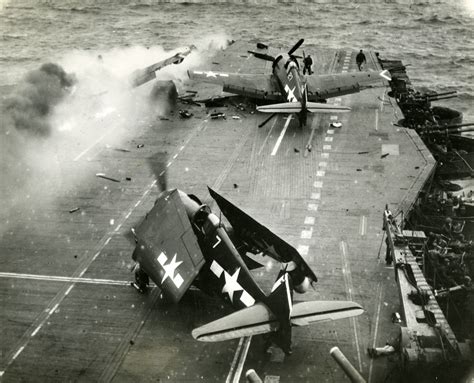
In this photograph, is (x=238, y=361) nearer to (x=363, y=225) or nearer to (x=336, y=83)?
(x=363, y=225)

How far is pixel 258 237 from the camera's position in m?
18.2

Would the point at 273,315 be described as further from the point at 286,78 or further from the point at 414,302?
the point at 286,78

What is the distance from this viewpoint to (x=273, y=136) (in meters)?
33.3

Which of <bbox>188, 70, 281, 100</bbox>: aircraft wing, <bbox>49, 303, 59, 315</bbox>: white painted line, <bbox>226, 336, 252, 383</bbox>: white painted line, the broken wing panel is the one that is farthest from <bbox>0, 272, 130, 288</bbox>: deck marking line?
<bbox>188, 70, 281, 100</bbox>: aircraft wing

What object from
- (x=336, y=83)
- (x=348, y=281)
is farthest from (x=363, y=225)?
(x=336, y=83)

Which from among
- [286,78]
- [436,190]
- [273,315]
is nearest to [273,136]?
[286,78]

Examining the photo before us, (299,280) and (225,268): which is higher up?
(299,280)

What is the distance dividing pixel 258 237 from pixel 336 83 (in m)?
21.8

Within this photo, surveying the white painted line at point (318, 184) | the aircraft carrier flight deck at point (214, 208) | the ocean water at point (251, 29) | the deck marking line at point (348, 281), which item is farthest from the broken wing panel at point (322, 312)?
the ocean water at point (251, 29)

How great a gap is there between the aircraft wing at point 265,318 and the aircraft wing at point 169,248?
2.47 meters

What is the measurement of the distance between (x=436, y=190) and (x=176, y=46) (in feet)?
193

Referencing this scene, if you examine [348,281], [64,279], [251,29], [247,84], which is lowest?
[251,29]

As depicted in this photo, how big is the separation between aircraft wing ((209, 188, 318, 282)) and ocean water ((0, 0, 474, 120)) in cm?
4208

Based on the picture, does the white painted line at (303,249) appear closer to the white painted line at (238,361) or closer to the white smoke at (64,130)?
the white painted line at (238,361)
